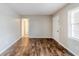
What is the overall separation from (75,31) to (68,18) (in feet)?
2.27

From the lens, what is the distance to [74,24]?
421 cm

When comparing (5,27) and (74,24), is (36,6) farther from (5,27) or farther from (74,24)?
(74,24)

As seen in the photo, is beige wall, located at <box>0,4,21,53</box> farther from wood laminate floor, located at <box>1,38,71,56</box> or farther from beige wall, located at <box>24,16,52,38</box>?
beige wall, located at <box>24,16,52,38</box>

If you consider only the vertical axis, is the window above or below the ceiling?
below

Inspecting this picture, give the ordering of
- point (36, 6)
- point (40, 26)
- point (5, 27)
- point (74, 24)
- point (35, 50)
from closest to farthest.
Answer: point (74, 24) → point (5, 27) → point (35, 50) → point (36, 6) → point (40, 26)

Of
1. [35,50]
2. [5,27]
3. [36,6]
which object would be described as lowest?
[35,50]

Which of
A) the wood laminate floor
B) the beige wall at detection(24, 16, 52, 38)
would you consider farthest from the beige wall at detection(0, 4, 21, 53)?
the beige wall at detection(24, 16, 52, 38)

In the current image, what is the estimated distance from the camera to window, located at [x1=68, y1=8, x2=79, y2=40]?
3.98m

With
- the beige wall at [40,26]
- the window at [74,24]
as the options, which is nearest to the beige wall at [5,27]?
the window at [74,24]

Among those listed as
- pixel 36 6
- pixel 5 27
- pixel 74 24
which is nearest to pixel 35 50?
pixel 5 27

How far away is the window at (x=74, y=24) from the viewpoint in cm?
398

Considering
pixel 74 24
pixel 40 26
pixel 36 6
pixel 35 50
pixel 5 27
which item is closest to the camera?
pixel 74 24

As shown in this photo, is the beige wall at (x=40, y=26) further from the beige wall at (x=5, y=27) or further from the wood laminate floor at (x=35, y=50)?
the beige wall at (x=5, y=27)

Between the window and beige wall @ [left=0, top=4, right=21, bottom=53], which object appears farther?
beige wall @ [left=0, top=4, right=21, bottom=53]
